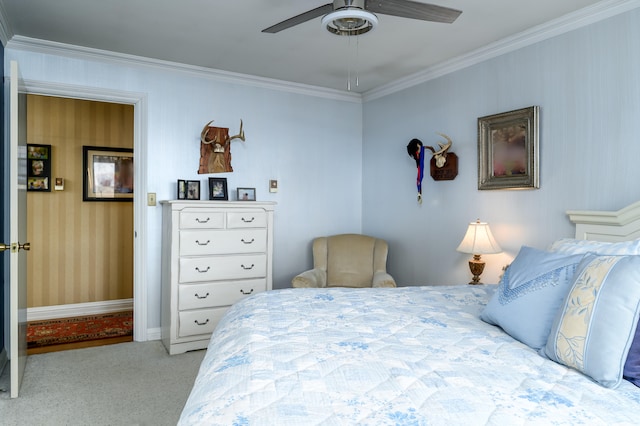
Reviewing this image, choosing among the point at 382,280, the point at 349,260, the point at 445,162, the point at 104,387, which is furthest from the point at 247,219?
the point at 445,162

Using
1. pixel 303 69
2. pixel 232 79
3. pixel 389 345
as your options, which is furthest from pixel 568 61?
pixel 232 79

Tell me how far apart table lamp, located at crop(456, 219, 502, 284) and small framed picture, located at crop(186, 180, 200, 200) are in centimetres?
226

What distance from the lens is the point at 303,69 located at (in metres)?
3.85

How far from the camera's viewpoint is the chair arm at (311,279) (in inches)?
140

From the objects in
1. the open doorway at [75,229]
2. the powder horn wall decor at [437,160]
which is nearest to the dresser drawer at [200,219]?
the open doorway at [75,229]

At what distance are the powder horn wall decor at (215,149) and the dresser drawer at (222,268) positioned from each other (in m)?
0.86

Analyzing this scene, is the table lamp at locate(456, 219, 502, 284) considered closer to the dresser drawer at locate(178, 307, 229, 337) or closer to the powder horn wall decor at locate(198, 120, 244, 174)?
the dresser drawer at locate(178, 307, 229, 337)

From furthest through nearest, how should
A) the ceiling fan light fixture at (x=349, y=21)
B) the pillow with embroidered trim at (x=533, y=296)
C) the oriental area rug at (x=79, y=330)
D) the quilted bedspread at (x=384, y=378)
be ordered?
1. the oriental area rug at (x=79, y=330)
2. the ceiling fan light fixture at (x=349, y=21)
3. the pillow with embroidered trim at (x=533, y=296)
4. the quilted bedspread at (x=384, y=378)

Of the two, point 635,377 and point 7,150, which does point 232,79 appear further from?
point 635,377

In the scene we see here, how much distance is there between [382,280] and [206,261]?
1480mm

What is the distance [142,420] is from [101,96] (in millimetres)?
2542

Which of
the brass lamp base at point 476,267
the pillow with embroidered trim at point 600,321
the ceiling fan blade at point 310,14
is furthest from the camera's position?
the brass lamp base at point 476,267

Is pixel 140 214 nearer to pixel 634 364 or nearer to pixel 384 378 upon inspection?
pixel 384 378

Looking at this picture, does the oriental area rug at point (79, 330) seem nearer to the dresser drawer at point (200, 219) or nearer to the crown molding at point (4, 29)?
the dresser drawer at point (200, 219)
